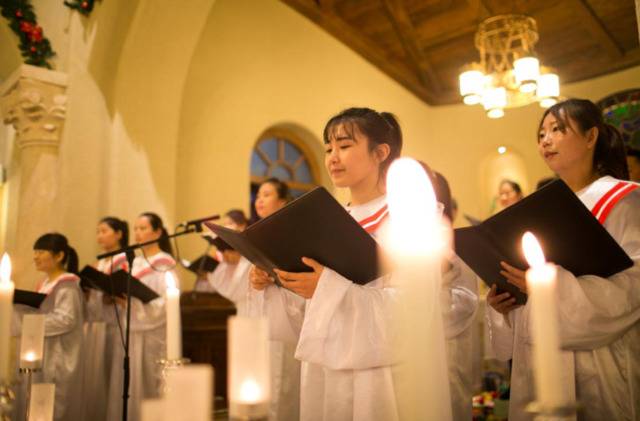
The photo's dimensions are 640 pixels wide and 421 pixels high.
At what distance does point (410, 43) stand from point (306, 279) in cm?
669

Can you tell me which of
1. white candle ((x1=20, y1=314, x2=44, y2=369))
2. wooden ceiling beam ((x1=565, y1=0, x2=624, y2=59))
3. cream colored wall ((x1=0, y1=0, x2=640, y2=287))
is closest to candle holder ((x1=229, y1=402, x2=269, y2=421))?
white candle ((x1=20, y1=314, x2=44, y2=369))

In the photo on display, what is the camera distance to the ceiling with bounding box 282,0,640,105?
6.57 meters

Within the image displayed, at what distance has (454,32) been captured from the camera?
728 cm

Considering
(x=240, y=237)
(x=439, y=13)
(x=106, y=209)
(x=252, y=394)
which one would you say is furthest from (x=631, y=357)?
(x=439, y=13)

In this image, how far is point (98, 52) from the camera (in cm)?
498

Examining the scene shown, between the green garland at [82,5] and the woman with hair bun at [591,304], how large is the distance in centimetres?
442

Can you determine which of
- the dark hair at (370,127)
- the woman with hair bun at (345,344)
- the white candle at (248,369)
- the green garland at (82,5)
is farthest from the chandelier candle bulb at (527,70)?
the white candle at (248,369)

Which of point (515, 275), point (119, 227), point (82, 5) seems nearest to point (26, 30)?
point (82, 5)

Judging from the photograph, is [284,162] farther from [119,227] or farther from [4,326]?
[4,326]

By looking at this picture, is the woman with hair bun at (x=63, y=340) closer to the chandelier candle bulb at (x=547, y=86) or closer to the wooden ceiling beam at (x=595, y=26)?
the chandelier candle bulb at (x=547, y=86)

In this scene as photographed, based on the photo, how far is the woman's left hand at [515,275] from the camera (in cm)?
163

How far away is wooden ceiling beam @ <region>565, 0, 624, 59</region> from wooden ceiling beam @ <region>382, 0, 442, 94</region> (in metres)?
1.97

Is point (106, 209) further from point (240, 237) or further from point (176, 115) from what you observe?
point (240, 237)

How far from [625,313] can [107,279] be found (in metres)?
2.96
